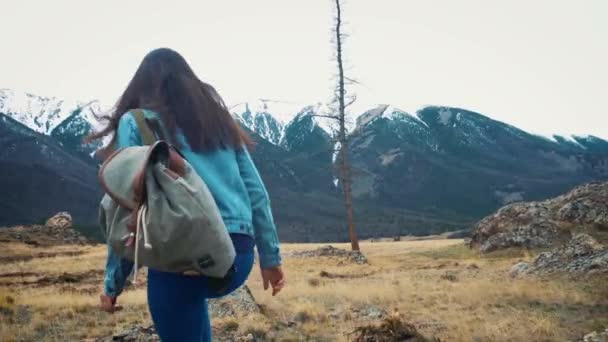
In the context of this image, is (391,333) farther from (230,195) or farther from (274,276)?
(230,195)

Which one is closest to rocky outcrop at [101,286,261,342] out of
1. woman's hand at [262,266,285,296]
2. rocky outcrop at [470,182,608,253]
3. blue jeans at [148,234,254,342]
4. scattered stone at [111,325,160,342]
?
scattered stone at [111,325,160,342]

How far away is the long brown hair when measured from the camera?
2.52 meters

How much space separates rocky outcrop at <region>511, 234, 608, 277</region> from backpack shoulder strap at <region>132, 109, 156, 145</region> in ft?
30.8

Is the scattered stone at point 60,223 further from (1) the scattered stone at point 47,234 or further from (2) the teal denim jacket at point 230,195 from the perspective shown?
(2) the teal denim jacket at point 230,195

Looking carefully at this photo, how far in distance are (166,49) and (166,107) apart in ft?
1.34

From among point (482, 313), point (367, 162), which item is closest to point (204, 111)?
point (482, 313)

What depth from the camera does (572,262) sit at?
10.6 metres

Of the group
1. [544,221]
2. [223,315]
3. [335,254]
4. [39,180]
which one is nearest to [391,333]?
[223,315]

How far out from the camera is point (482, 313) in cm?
713

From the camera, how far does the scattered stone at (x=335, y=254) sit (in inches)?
755

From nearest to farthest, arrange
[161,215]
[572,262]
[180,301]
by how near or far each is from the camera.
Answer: [161,215]
[180,301]
[572,262]

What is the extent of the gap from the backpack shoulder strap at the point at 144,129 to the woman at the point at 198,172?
3cm

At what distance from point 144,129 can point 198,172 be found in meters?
0.30

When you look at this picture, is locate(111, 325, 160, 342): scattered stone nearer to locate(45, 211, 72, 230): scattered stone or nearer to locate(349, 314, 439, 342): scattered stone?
locate(349, 314, 439, 342): scattered stone
